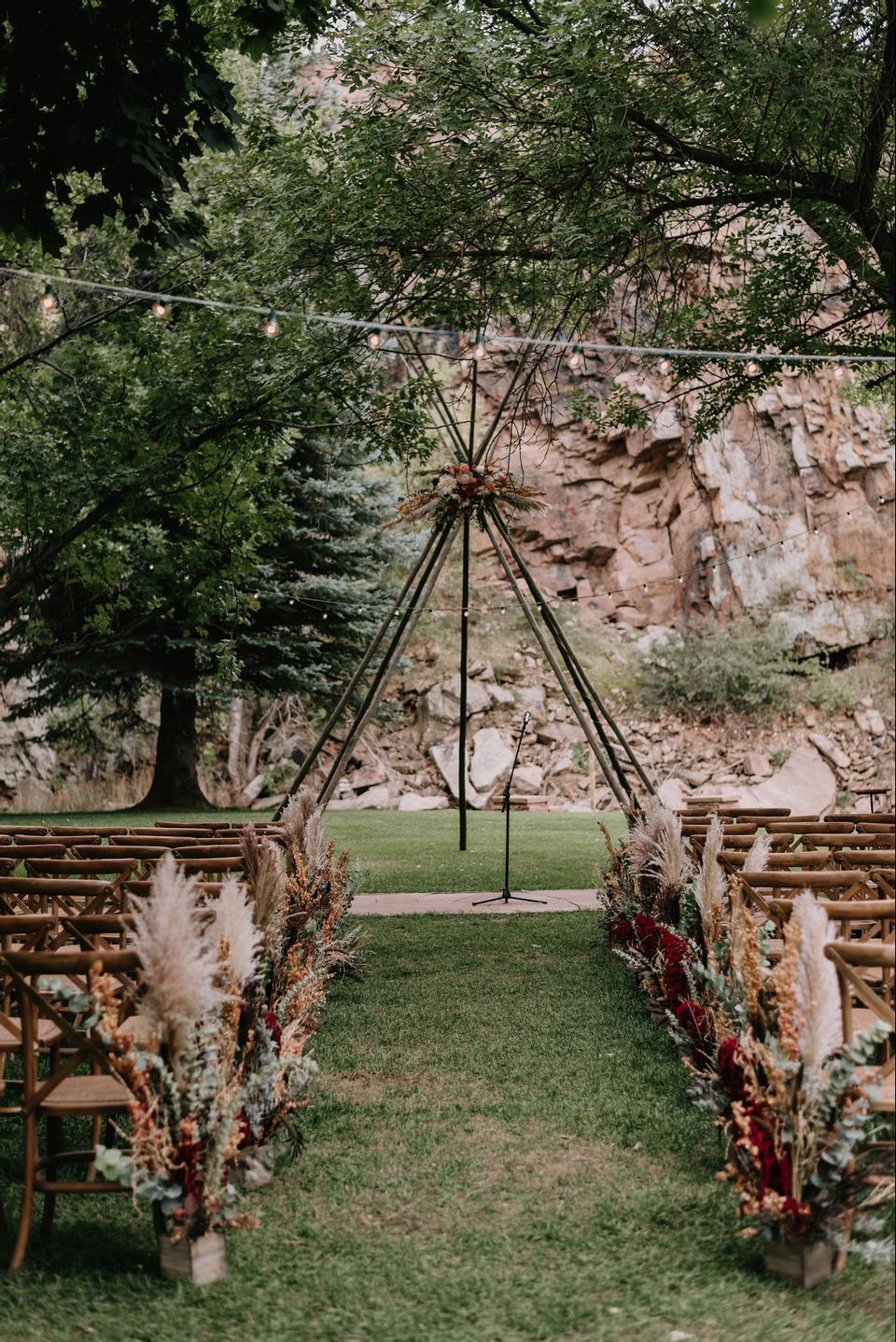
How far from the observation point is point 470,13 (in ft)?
28.4

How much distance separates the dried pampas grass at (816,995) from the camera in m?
3.33

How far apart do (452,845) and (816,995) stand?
13280 millimetres

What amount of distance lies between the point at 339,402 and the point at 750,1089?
9129 millimetres

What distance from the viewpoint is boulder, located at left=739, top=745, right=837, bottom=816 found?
19.8m

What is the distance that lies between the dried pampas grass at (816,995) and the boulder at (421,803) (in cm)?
2166

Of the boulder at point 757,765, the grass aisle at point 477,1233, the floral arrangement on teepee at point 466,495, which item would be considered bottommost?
the grass aisle at point 477,1233

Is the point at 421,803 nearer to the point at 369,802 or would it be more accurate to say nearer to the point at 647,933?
the point at 369,802

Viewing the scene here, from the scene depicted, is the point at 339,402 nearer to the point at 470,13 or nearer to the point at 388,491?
the point at 470,13

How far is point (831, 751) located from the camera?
26.8 meters

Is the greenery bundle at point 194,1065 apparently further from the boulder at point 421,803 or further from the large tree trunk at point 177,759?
the boulder at point 421,803

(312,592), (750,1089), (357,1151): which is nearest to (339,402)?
(357,1151)

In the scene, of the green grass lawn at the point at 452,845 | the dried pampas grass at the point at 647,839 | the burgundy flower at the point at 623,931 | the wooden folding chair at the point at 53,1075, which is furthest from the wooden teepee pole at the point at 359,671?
the wooden folding chair at the point at 53,1075

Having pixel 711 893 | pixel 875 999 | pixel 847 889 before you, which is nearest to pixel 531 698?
pixel 847 889

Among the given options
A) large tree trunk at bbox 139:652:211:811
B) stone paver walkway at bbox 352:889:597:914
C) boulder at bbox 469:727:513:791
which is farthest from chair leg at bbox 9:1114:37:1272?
boulder at bbox 469:727:513:791
